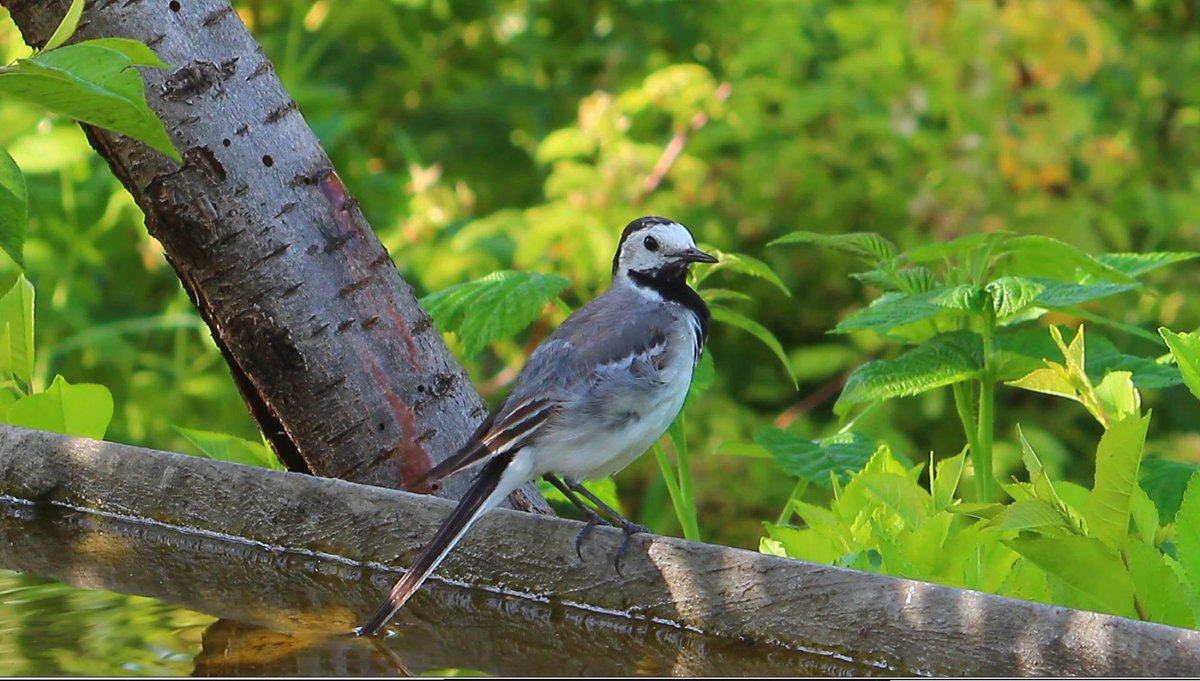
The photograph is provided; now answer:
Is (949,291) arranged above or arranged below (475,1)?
below

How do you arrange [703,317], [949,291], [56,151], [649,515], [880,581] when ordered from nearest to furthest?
1. [880,581]
2. [949,291]
3. [703,317]
4. [56,151]
5. [649,515]

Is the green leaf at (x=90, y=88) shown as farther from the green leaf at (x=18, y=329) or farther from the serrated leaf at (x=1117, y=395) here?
the serrated leaf at (x=1117, y=395)

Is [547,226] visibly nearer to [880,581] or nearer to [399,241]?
[399,241]

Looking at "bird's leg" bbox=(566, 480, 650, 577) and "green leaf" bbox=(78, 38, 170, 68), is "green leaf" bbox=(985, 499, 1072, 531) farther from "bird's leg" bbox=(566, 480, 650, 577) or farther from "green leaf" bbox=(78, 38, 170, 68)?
"green leaf" bbox=(78, 38, 170, 68)

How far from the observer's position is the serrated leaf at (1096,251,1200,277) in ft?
8.20

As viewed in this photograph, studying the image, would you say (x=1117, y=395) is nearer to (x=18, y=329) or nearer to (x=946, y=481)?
(x=946, y=481)

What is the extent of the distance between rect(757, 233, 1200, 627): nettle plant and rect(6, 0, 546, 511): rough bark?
68cm

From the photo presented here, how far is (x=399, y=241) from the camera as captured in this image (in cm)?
623

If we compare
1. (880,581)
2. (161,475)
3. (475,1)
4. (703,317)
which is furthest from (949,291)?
(475,1)

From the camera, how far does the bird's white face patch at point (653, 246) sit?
3.42m

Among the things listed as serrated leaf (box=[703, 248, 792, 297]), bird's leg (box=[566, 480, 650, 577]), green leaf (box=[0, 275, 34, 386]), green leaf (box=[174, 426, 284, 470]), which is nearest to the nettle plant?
serrated leaf (box=[703, 248, 792, 297])

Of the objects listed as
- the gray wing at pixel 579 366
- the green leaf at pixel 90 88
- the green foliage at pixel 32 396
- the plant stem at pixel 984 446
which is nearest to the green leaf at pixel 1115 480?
the plant stem at pixel 984 446

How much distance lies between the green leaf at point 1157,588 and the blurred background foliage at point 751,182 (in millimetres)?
3542

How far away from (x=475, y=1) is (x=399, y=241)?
5.16 feet
